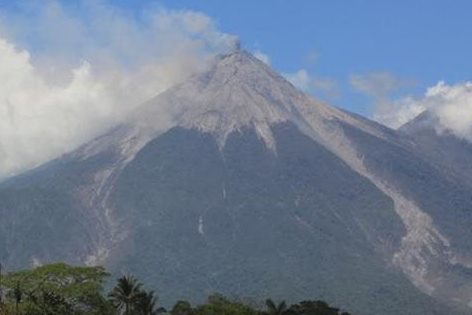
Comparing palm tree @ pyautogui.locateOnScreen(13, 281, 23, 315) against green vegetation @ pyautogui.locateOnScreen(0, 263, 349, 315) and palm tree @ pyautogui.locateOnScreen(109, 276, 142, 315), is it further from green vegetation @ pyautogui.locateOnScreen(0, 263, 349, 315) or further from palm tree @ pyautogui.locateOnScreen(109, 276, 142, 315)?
palm tree @ pyautogui.locateOnScreen(109, 276, 142, 315)

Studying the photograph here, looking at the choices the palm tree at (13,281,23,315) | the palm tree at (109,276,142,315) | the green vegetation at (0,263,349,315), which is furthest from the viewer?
the palm tree at (109,276,142,315)

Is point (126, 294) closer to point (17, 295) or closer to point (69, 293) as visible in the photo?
point (69, 293)

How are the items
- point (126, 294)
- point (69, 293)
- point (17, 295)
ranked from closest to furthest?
1. point (17, 295)
2. point (69, 293)
3. point (126, 294)

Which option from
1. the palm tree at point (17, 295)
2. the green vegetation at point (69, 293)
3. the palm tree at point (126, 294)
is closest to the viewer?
the palm tree at point (17, 295)

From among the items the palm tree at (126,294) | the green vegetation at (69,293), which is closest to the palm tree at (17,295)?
the green vegetation at (69,293)

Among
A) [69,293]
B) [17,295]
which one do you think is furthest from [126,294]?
[17,295]

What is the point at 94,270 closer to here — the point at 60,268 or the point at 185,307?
the point at 60,268

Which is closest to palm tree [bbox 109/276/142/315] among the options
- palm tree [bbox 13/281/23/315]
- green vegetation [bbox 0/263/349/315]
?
green vegetation [bbox 0/263/349/315]

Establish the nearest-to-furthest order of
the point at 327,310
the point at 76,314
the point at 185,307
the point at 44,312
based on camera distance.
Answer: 1. the point at 44,312
2. the point at 76,314
3. the point at 185,307
4. the point at 327,310

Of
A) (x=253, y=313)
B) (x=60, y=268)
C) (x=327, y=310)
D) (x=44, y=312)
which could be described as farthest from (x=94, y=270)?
(x=327, y=310)

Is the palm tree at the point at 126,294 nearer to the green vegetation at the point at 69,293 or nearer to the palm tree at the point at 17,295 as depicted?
the green vegetation at the point at 69,293

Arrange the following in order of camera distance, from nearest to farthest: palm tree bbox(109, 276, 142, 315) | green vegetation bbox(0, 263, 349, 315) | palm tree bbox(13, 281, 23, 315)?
palm tree bbox(13, 281, 23, 315)
green vegetation bbox(0, 263, 349, 315)
palm tree bbox(109, 276, 142, 315)
